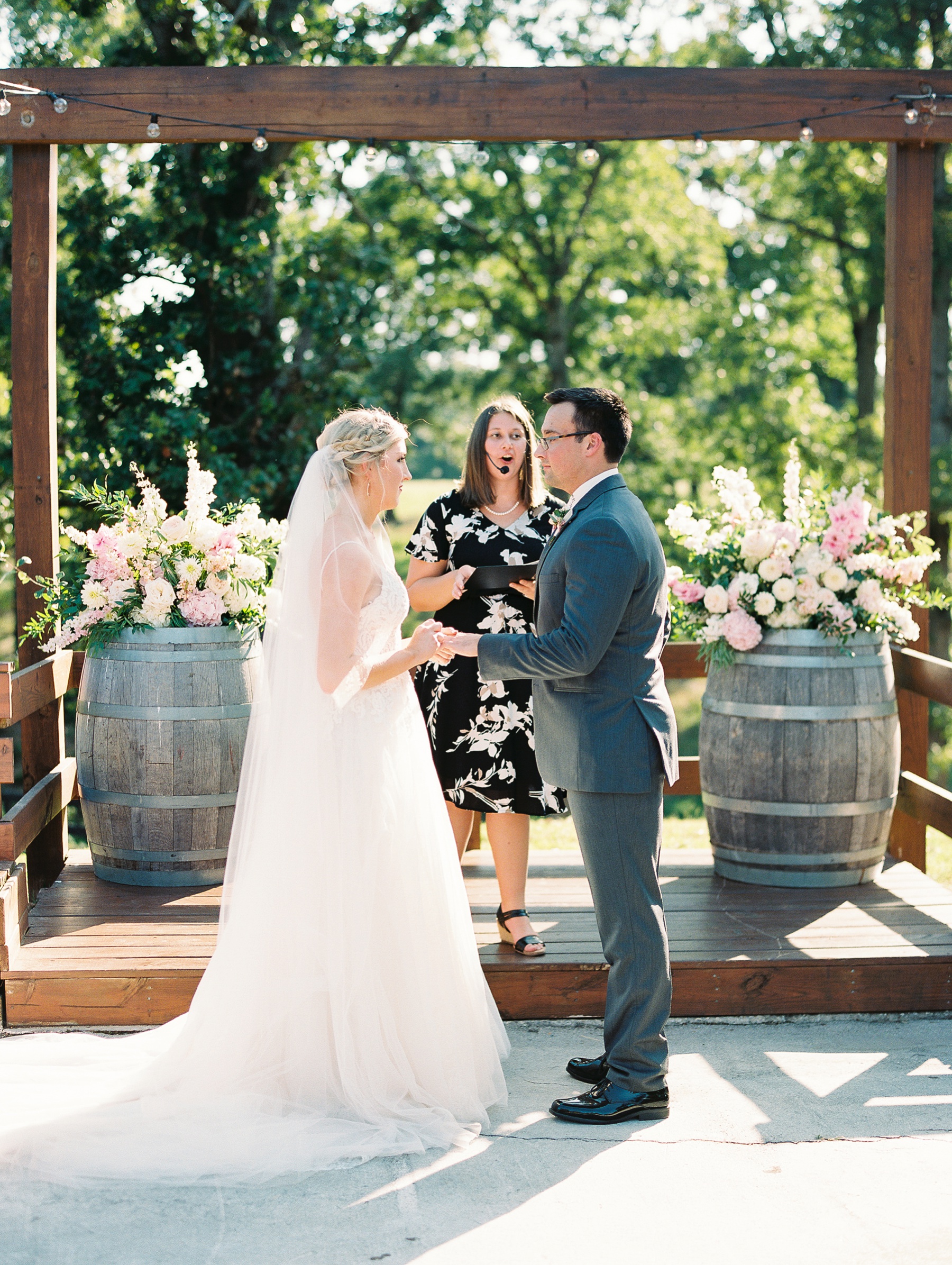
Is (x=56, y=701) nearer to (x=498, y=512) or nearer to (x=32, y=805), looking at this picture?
(x=32, y=805)

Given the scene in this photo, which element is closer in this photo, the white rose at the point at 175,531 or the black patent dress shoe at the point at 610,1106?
the black patent dress shoe at the point at 610,1106

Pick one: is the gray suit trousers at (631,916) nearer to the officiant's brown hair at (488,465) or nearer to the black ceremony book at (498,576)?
the black ceremony book at (498,576)

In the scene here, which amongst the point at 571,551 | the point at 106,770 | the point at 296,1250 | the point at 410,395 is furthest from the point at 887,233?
the point at 410,395

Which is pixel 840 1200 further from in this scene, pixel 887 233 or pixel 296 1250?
pixel 887 233

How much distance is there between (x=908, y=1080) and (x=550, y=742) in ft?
4.94

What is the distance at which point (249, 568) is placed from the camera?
491cm

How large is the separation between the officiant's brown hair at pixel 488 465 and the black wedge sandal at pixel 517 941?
4.68 ft

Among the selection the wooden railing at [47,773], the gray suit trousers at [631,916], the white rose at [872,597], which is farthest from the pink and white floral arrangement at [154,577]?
the white rose at [872,597]

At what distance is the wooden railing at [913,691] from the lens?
4.96m

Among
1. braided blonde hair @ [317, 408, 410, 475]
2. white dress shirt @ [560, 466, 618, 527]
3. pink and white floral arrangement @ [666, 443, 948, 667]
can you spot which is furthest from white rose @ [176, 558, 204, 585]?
white dress shirt @ [560, 466, 618, 527]

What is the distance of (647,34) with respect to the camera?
1689cm

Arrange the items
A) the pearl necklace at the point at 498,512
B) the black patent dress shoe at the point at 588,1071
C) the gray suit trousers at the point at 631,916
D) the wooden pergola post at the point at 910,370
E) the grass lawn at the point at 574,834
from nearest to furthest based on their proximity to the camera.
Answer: the gray suit trousers at the point at 631,916 → the black patent dress shoe at the point at 588,1071 → the pearl necklace at the point at 498,512 → the wooden pergola post at the point at 910,370 → the grass lawn at the point at 574,834

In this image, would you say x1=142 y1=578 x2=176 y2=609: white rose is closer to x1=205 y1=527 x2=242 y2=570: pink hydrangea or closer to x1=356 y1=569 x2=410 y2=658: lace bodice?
x1=205 y1=527 x2=242 y2=570: pink hydrangea

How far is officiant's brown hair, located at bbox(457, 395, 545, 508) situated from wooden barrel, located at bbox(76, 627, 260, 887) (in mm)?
1174
